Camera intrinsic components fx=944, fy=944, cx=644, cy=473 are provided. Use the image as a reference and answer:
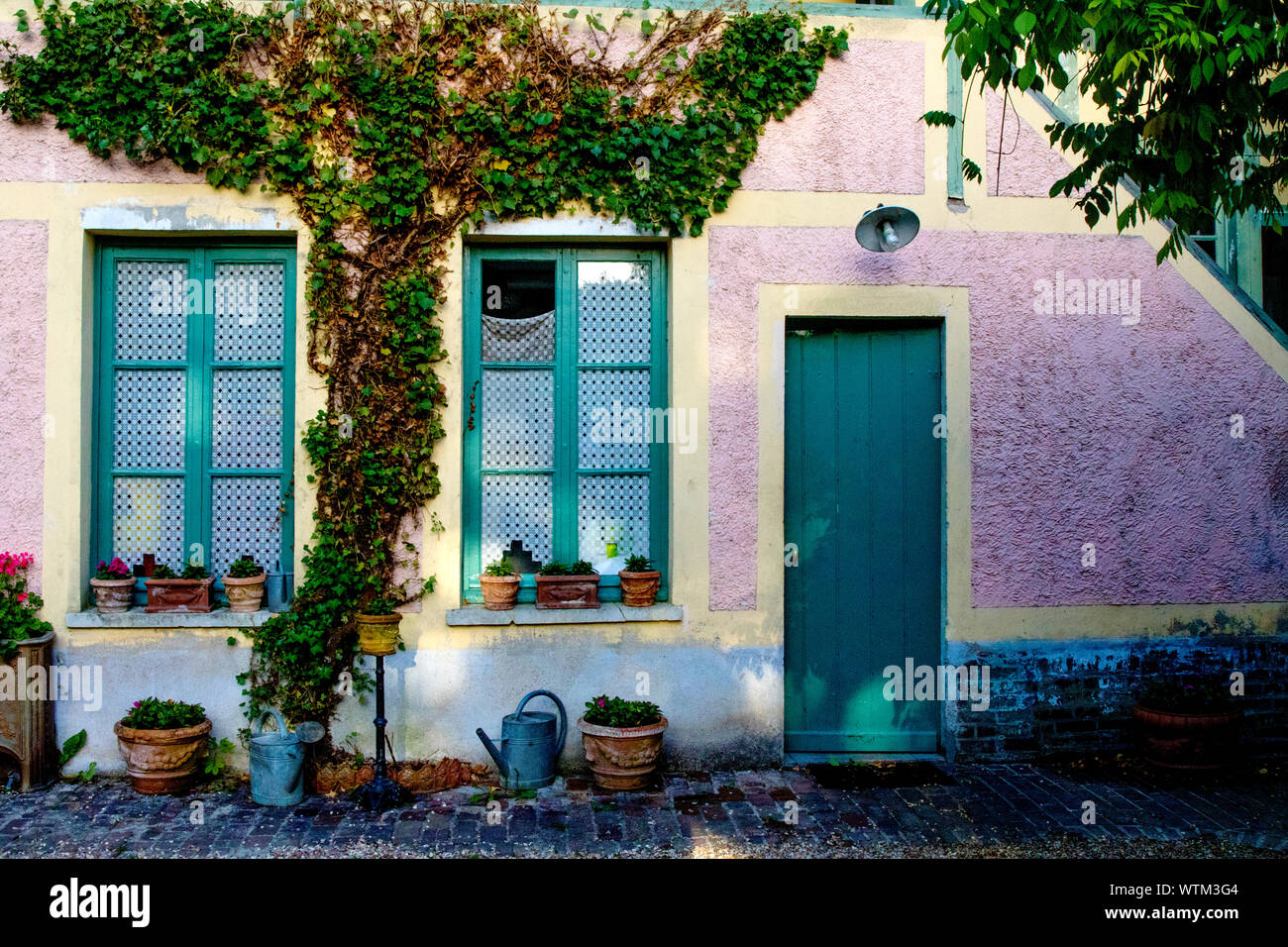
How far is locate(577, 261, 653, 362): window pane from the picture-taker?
18.2ft

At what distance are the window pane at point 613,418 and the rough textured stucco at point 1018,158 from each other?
2.38m

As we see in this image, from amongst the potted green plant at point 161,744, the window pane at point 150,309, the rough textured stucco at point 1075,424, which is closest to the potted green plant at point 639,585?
the rough textured stucco at point 1075,424

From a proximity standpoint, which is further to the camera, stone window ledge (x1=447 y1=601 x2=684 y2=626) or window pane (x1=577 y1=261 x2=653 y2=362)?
→ window pane (x1=577 y1=261 x2=653 y2=362)

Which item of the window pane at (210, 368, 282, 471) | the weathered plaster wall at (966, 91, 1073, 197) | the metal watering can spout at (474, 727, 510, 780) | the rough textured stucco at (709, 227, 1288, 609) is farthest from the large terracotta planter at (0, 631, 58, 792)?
the weathered plaster wall at (966, 91, 1073, 197)

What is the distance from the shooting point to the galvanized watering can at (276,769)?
4812 millimetres

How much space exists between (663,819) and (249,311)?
3614mm

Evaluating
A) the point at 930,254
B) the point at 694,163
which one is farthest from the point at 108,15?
the point at 930,254

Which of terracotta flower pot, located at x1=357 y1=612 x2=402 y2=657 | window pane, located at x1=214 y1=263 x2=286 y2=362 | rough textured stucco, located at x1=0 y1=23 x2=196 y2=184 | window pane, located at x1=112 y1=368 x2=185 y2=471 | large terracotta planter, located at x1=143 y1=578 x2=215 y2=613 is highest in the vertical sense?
rough textured stucco, located at x1=0 y1=23 x2=196 y2=184

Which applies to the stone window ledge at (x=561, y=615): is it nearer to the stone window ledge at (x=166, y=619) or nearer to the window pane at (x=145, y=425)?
the stone window ledge at (x=166, y=619)

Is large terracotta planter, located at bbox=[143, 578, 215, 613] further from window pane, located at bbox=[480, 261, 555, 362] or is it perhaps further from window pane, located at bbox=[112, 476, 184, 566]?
window pane, located at bbox=[480, 261, 555, 362]

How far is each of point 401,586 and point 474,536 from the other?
20.1 inches

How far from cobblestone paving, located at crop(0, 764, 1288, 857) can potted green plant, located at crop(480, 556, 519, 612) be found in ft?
3.27

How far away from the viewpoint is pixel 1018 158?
5.59m

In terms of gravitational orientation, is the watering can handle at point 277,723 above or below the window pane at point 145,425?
below
